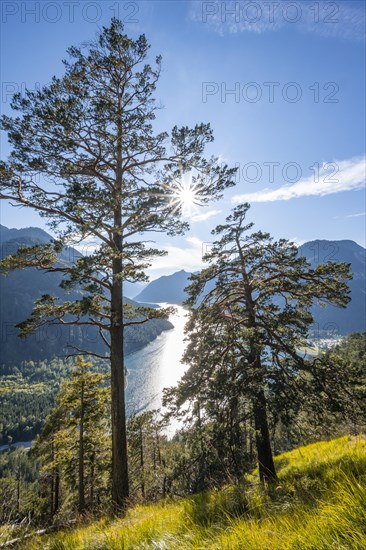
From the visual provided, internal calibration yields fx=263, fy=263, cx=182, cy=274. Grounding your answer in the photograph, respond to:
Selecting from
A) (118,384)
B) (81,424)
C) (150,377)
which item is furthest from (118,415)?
(150,377)

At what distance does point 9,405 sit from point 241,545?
7607 inches

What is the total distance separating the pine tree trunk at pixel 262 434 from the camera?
770 cm

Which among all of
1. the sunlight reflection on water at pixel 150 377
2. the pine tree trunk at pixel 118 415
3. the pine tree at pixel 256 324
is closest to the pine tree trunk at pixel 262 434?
the pine tree at pixel 256 324

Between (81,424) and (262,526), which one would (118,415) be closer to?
(262,526)

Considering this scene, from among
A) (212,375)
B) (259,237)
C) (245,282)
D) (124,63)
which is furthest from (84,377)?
(124,63)

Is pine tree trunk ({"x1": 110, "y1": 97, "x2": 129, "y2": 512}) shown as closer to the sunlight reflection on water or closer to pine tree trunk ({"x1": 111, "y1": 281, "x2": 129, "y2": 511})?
pine tree trunk ({"x1": 111, "y1": 281, "x2": 129, "y2": 511})

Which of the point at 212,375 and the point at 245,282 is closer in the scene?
the point at 212,375

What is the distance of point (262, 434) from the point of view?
8.79 metres

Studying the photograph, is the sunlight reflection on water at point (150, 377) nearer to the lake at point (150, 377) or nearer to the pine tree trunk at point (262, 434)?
the lake at point (150, 377)

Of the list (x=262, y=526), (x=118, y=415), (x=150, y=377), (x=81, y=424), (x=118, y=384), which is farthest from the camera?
(x=150, y=377)

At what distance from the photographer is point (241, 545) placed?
208 cm

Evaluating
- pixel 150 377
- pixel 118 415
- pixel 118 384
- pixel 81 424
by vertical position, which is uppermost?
pixel 118 384

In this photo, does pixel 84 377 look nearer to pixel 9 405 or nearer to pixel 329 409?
pixel 329 409

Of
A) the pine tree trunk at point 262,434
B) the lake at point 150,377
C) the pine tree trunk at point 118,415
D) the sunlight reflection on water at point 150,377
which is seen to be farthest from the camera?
the lake at point 150,377
